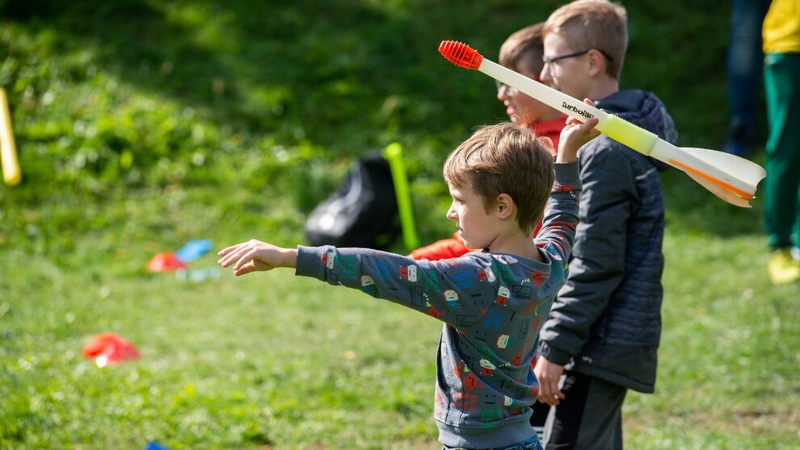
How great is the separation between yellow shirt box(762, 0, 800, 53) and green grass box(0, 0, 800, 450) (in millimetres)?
1536

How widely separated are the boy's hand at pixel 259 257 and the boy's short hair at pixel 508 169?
54cm

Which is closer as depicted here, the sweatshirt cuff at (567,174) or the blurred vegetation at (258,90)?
the sweatshirt cuff at (567,174)

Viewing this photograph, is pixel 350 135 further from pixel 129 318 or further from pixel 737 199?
pixel 737 199

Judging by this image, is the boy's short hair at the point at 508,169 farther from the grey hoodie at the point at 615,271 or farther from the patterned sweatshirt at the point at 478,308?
the grey hoodie at the point at 615,271

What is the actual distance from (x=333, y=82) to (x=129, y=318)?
4466 mm

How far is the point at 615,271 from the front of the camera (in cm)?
303

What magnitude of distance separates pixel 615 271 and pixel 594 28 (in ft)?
2.78

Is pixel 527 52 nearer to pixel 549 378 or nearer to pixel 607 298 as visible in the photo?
pixel 607 298

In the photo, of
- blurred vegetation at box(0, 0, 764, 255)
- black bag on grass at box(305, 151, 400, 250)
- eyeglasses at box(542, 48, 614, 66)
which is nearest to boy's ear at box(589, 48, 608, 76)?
eyeglasses at box(542, 48, 614, 66)

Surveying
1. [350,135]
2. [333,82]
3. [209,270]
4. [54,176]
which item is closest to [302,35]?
[333,82]

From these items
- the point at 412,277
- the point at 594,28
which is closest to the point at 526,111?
the point at 594,28

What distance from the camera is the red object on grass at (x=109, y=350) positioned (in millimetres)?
5500

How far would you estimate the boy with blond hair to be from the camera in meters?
2.34

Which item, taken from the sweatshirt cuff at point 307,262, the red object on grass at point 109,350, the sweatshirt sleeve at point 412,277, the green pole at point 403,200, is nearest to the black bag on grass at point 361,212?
the green pole at point 403,200
